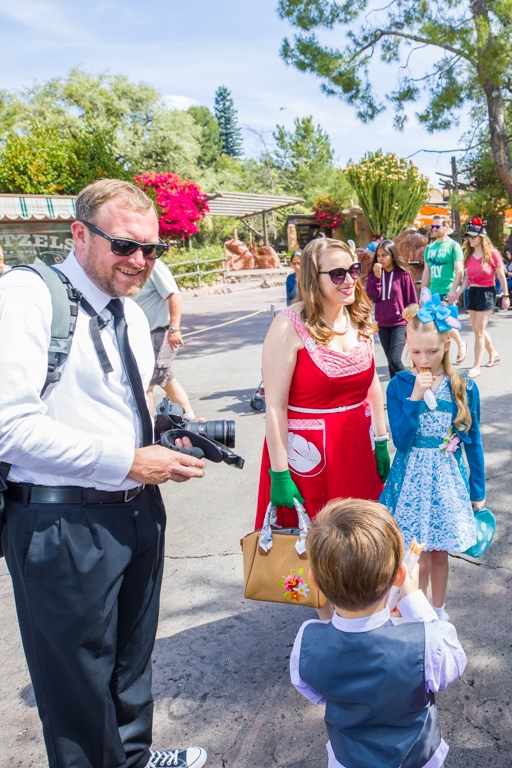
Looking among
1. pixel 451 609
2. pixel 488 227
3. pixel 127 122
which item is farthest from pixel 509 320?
pixel 127 122

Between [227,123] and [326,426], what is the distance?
73.7 m

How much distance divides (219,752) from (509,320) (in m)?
9.65

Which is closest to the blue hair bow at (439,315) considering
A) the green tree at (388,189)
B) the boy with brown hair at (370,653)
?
the boy with brown hair at (370,653)

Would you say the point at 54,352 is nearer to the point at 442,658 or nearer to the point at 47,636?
the point at 47,636

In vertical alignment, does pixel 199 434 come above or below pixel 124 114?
below

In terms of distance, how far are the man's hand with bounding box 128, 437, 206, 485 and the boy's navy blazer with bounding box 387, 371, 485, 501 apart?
1083 millimetres

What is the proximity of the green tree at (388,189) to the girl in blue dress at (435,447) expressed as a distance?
16.8m

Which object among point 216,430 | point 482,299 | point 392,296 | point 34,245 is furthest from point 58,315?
→ point 34,245

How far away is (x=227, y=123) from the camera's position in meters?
67.4

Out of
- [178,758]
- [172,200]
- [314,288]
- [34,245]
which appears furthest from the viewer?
[172,200]

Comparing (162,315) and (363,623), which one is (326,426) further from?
(162,315)

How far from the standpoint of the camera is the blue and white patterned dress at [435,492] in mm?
2301

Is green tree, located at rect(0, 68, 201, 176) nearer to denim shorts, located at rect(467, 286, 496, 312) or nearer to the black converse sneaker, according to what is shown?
denim shorts, located at rect(467, 286, 496, 312)

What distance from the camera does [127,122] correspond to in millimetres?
29688
